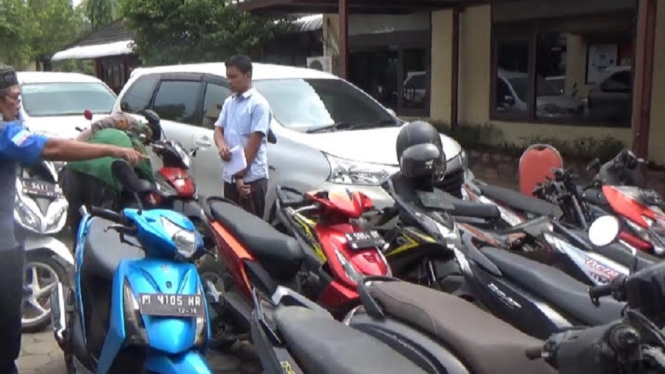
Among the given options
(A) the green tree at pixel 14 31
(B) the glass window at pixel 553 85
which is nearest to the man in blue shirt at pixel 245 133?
(B) the glass window at pixel 553 85

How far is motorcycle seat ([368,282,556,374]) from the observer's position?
8.01 ft

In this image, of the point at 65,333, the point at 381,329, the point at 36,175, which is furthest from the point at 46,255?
the point at 381,329

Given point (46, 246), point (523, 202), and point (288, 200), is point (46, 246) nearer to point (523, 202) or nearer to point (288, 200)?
point (288, 200)

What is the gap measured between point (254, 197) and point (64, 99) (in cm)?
556

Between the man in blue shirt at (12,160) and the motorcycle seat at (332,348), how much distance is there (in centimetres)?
112

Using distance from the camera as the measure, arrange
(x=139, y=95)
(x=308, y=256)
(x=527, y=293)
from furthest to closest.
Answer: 1. (x=139, y=95)
2. (x=308, y=256)
3. (x=527, y=293)

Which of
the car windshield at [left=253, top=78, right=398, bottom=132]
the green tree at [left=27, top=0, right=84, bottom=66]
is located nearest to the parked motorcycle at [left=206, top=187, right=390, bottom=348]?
the car windshield at [left=253, top=78, right=398, bottom=132]

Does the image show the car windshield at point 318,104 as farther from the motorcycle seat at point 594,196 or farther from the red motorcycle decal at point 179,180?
the motorcycle seat at point 594,196

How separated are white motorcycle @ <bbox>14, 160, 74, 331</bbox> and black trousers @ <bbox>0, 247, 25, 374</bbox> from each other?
4.64 ft

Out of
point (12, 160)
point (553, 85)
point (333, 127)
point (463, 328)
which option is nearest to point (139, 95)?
point (333, 127)

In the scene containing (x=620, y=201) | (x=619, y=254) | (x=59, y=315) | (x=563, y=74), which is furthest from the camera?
(x=563, y=74)

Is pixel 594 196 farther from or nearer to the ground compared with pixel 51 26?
nearer to the ground

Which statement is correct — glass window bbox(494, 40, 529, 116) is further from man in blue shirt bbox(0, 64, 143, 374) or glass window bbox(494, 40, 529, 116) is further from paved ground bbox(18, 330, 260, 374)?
man in blue shirt bbox(0, 64, 143, 374)

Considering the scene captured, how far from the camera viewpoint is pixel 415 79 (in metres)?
14.2
